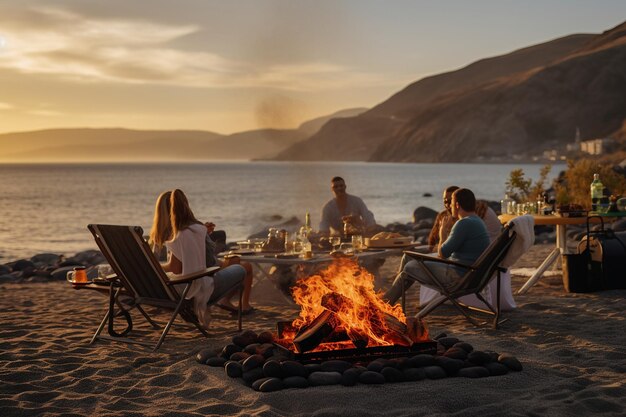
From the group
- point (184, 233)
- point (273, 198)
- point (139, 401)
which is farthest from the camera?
point (273, 198)

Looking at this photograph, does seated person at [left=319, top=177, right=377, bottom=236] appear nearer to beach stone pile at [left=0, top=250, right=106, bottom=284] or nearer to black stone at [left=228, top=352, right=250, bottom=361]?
beach stone pile at [left=0, top=250, right=106, bottom=284]

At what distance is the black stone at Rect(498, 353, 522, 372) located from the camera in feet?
16.9

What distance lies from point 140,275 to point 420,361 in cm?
223

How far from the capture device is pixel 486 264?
6.57 metres

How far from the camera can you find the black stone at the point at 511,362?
5160 millimetres

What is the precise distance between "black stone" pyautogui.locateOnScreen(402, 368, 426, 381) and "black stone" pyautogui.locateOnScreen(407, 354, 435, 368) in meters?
0.11

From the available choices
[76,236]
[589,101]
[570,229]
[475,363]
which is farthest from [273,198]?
[589,101]

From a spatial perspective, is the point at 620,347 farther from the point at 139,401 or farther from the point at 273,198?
the point at 273,198

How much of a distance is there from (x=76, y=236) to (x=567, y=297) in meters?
23.5

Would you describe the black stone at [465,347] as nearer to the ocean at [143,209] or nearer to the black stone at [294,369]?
the black stone at [294,369]

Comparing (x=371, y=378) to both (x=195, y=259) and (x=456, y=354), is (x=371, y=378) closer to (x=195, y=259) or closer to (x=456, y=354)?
(x=456, y=354)

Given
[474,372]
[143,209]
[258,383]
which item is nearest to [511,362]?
[474,372]

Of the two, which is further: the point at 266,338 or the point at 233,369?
the point at 266,338

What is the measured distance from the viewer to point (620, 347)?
5824 mm
